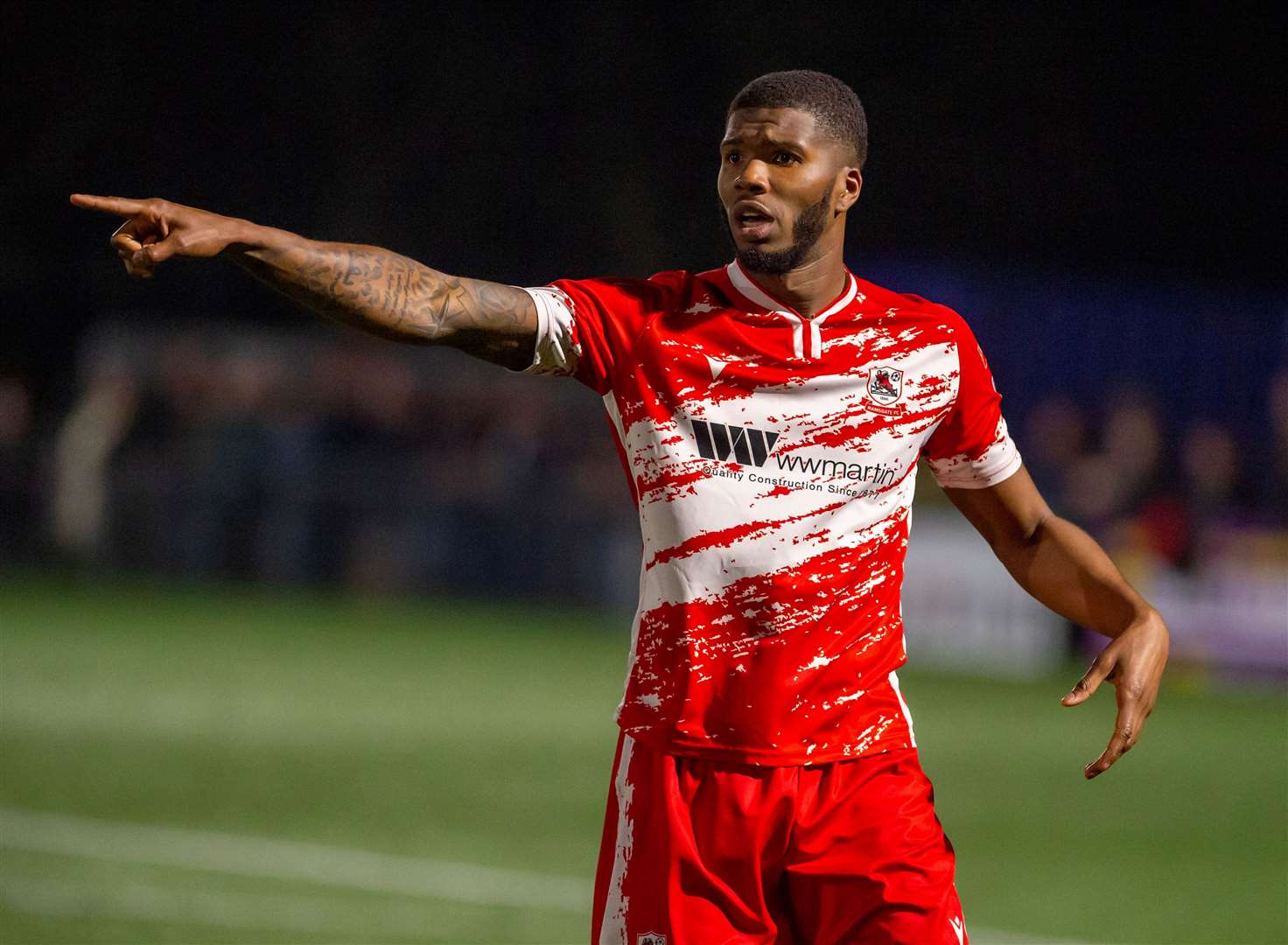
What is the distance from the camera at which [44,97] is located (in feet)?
93.8

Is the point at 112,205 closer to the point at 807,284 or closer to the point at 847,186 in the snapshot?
the point at 807,284

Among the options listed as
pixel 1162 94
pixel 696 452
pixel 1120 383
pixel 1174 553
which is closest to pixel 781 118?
pixel 696 452

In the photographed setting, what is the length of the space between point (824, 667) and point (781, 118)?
122 cm

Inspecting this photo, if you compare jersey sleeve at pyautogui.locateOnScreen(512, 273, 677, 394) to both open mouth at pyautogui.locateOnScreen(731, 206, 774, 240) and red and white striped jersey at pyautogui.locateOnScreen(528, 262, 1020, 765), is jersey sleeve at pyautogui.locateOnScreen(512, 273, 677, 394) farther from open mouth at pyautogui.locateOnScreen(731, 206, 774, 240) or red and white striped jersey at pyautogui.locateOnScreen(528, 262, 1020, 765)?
open mouth at pyautogui.locateOnScreen(731, 206, 774, 240)

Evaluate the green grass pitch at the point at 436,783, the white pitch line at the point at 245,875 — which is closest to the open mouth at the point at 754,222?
the green grass pitch at the point at 436,783

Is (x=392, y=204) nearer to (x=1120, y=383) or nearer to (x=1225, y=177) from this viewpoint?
(x=1225, y=177)

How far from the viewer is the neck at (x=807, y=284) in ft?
14.6

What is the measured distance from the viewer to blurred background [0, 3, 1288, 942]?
938cm

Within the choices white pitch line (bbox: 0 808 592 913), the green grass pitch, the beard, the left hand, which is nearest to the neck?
the beard

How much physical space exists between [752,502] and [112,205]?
1.49m

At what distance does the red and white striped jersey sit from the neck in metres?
0.02

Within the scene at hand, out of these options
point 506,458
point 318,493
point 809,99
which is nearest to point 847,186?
point 809,99

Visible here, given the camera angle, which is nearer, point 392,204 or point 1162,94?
point 1162,94

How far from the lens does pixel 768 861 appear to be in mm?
4234
